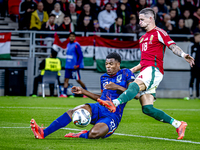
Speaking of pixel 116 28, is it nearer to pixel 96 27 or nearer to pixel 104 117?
pixel 96 27

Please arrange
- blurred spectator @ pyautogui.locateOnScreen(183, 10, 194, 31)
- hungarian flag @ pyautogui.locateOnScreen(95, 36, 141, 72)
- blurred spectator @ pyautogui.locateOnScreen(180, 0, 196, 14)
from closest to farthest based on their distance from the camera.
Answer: hungarian flag @ pyautogui.locateOnScreen(95, 36, 141, 72)
blurred spectator @ pyautogui.locateOnScreen(183, 10, 194, 31)
blurred spectator @ pyautogui.locateOnScreen(180, 0, 196, 14)

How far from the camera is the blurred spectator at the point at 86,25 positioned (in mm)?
16469

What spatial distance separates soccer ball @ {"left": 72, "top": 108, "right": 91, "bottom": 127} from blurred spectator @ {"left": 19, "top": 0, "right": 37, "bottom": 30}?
40.9ft

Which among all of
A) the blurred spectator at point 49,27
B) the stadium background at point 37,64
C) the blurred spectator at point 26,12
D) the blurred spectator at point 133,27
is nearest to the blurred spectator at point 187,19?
the stadium background at point 37,64

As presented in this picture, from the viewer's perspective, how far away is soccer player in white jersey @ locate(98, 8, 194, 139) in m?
5.13

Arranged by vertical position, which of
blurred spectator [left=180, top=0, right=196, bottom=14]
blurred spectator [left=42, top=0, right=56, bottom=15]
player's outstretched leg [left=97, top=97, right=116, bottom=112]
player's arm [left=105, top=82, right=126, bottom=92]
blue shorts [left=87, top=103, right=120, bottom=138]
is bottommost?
blue shorts [left=87, top=103, right=120, bottom=138]

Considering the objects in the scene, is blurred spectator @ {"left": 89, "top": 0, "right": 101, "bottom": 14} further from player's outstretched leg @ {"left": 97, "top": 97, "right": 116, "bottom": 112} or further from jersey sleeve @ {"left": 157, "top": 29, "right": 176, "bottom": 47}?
player's outstretched leg @ {"left": 97, "top": 97, "right": 116, "bottom": 112}

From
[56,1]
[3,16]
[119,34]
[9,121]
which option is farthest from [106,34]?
[9,121]

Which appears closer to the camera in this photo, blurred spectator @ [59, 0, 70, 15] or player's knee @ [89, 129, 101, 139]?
player's knee @ [89, 129, 101, 139]

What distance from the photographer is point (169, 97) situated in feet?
Answer: 57.6

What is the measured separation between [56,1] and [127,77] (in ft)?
44.2

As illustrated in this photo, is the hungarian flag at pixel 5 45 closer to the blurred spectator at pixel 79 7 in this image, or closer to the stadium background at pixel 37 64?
the stadium background at pixel 37 64

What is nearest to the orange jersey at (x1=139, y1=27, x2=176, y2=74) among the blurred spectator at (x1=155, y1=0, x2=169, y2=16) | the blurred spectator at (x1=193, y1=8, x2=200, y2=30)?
the blurred spectator at (x1=155, y1=0, x2=169, y2=16)

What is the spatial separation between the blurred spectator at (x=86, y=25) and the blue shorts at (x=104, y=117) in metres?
11.8
